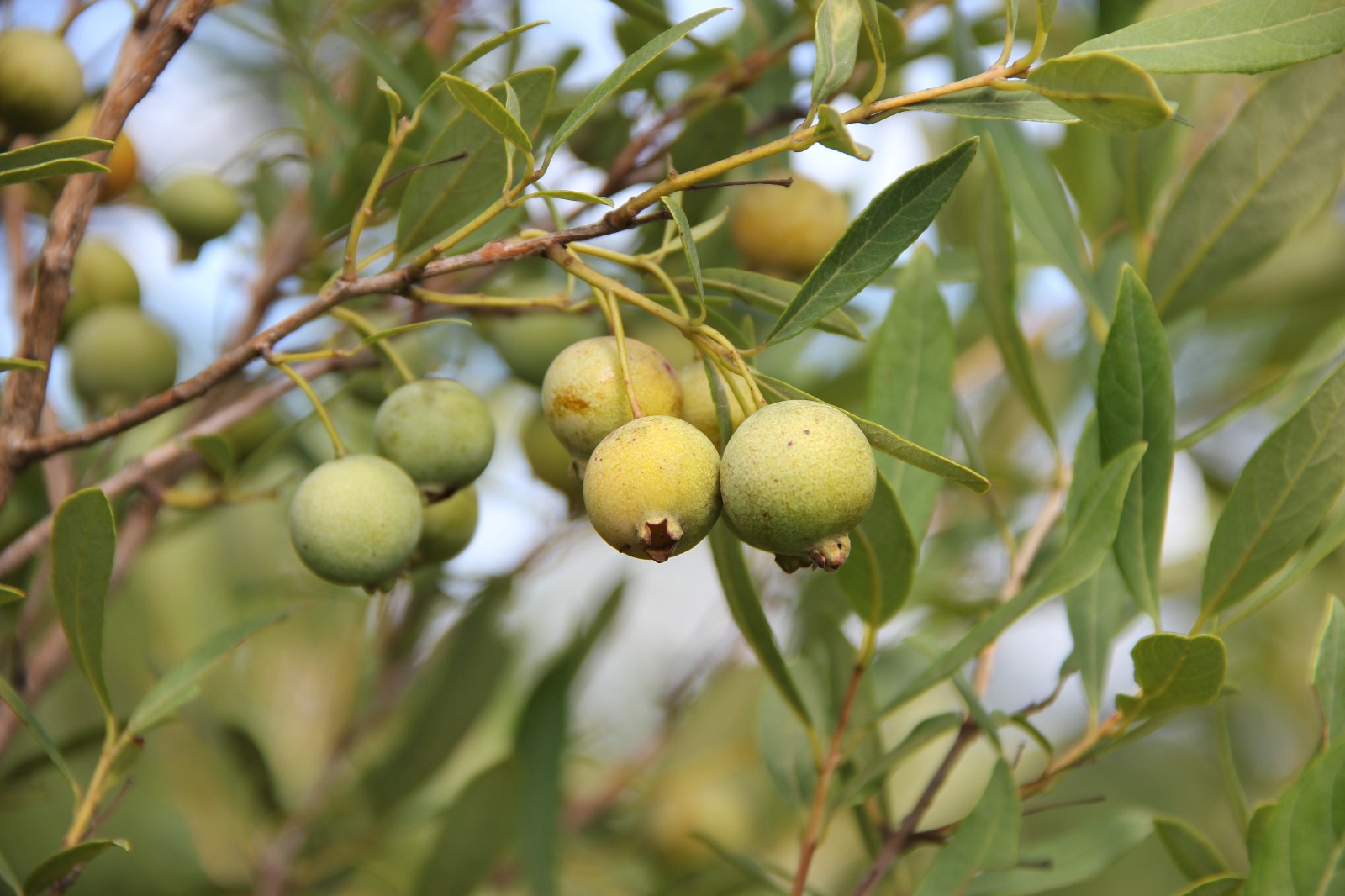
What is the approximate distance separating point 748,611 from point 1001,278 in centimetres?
38

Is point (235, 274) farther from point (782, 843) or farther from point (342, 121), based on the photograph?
point (782, 843)

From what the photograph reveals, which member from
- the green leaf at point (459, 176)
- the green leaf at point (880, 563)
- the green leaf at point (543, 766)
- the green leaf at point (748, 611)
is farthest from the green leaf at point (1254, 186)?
the green leaf at point (543, 766)

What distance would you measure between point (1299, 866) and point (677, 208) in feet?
2.10

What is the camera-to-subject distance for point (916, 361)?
98cm

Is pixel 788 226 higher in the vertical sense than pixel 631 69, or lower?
higher

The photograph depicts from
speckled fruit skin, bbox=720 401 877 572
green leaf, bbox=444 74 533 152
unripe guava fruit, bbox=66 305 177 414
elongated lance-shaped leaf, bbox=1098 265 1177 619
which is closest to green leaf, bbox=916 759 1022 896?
elongated lance-shaped leaf, bbox=1098 265 1177 619

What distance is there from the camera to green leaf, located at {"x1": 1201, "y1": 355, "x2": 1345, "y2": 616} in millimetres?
820

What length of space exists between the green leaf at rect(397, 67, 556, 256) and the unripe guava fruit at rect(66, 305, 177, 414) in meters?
0.43

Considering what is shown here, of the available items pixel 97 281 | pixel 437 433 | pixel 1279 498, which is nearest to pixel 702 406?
pixel 437 433

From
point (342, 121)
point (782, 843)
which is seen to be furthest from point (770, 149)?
point (782, 843)

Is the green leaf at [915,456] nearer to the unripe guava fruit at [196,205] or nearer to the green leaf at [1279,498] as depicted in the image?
the green leaf at [1279,498]

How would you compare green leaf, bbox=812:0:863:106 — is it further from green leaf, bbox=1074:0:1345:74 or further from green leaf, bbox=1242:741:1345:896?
green leaf, bbox=1242:741:1345:896

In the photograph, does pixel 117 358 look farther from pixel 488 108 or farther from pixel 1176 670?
pixel 1176 670

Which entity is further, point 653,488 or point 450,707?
point 450,707
